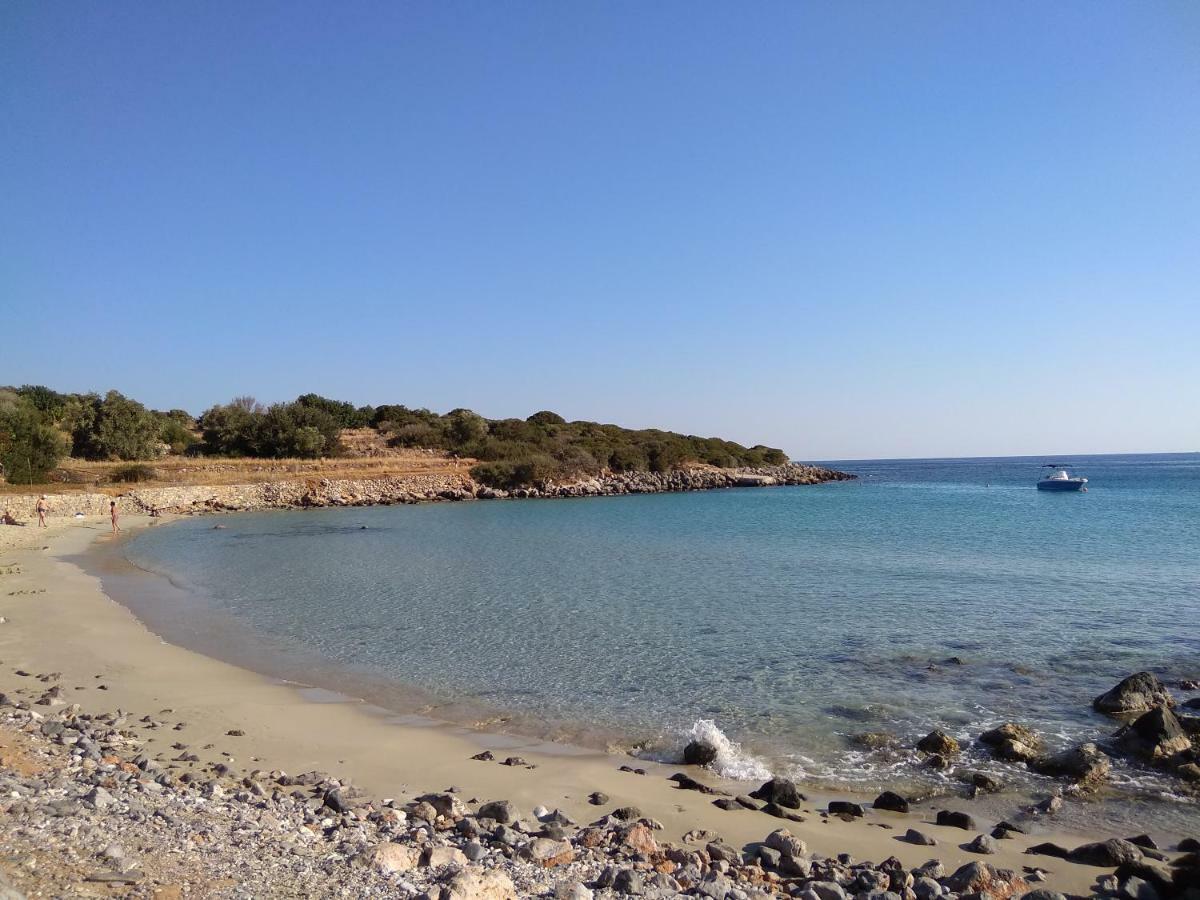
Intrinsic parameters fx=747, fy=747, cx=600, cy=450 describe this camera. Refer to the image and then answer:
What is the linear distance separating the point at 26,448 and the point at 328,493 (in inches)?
701

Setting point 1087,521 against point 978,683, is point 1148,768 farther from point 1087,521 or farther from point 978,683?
point 1087,521

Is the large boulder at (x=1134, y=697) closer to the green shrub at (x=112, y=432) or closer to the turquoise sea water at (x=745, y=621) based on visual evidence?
the turquoise sea water at (x=745, y=621)

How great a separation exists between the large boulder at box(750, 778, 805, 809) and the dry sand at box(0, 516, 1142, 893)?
0.16m

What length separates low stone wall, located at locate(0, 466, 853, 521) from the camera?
41219 millimetres

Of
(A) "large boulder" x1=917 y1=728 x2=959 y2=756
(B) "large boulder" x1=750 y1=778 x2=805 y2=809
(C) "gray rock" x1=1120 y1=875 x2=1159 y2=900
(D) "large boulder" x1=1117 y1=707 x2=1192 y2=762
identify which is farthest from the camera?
(A) "large boulder" x1=917 y1=728 x2=959 y2=756

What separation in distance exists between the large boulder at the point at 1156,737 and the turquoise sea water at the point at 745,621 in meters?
0.53

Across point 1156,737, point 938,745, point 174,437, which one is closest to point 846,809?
point 938,745

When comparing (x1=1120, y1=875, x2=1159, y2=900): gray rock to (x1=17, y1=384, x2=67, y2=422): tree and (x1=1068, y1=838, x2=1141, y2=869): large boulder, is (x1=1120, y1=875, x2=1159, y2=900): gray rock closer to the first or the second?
(x1=1068, y1=838, x2=1141, y2=869): large boulder

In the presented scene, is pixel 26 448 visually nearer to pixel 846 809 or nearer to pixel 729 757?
pixel 729 757

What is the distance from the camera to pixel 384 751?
839cm

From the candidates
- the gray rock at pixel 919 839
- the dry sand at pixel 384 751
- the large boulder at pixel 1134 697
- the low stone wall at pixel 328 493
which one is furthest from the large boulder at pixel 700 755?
the low stone wall at pixel 328 493

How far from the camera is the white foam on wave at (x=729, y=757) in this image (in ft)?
26.5

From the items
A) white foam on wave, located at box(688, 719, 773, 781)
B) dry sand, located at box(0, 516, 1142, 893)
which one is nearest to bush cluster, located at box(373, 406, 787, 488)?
dry sand, located at box(0, 516, 1142, 893)

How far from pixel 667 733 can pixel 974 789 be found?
3463mm
